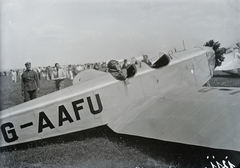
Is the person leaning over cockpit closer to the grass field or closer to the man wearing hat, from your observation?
the grass field

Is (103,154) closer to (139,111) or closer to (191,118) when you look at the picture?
(139,111)

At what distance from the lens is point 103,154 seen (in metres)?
3.38

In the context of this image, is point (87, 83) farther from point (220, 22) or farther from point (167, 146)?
point (220, 22)

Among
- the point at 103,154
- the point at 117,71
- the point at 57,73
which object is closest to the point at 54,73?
the point at 57,73

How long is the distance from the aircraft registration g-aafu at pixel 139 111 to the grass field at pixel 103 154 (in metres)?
0.27

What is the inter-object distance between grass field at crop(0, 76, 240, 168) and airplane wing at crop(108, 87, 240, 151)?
1.23 ft

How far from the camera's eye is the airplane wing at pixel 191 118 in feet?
8.78

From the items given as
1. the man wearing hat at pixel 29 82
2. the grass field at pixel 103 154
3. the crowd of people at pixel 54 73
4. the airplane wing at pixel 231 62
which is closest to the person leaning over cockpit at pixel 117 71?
the crowd of people at pixel 54 73

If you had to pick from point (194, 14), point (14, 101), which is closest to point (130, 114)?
point (194, 14)

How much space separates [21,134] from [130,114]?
1.75m

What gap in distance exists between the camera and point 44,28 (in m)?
3.48

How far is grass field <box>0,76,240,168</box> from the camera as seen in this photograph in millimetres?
3115

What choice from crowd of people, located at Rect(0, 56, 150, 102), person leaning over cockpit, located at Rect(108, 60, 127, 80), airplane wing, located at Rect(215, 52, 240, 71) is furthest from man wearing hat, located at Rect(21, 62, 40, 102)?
airplane wing, located at Rect(215, 52, 240, 71)

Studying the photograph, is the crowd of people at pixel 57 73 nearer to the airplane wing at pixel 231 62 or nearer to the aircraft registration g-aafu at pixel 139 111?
the aircraft registration g-aafu at pixel 139 111
